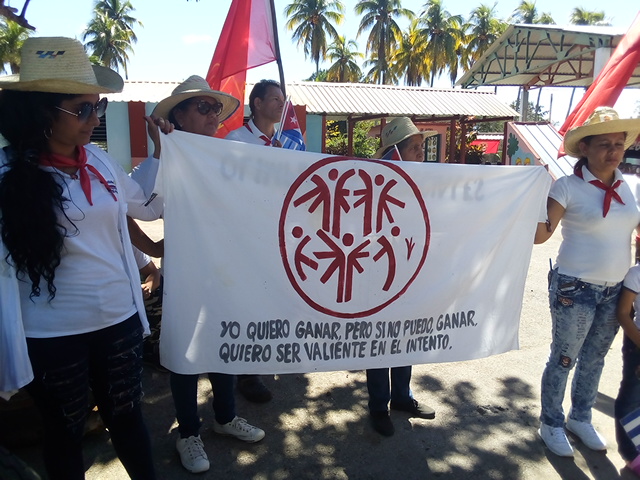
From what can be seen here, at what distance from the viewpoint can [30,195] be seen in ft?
5.37

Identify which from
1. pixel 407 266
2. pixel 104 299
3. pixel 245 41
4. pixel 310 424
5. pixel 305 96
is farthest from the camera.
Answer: pixel 305 96

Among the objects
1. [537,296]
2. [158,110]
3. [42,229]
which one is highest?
[158,110]

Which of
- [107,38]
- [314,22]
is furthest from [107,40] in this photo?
[314,22]

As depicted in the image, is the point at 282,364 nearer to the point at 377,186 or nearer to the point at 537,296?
the point at 377,186

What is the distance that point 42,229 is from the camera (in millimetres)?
1657

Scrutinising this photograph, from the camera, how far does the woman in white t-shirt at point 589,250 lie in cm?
259

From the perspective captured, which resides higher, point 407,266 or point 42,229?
point 42,229

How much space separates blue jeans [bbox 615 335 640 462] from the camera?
8.75 feet

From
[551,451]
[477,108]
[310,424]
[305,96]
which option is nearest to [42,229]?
[310,424]

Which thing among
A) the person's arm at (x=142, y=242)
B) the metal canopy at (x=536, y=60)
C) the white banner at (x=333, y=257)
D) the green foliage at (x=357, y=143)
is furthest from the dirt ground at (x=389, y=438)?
the green foliage at (x=357, y=143)

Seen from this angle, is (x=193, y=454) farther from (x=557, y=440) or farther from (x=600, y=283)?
(x=600, y=283)

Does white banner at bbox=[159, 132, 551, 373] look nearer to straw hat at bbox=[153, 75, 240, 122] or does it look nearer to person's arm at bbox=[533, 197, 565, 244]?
person's arm at bbox=[533, 197, 565, 244]

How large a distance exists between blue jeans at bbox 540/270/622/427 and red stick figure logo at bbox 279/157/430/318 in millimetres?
775

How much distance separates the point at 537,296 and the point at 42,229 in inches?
206
